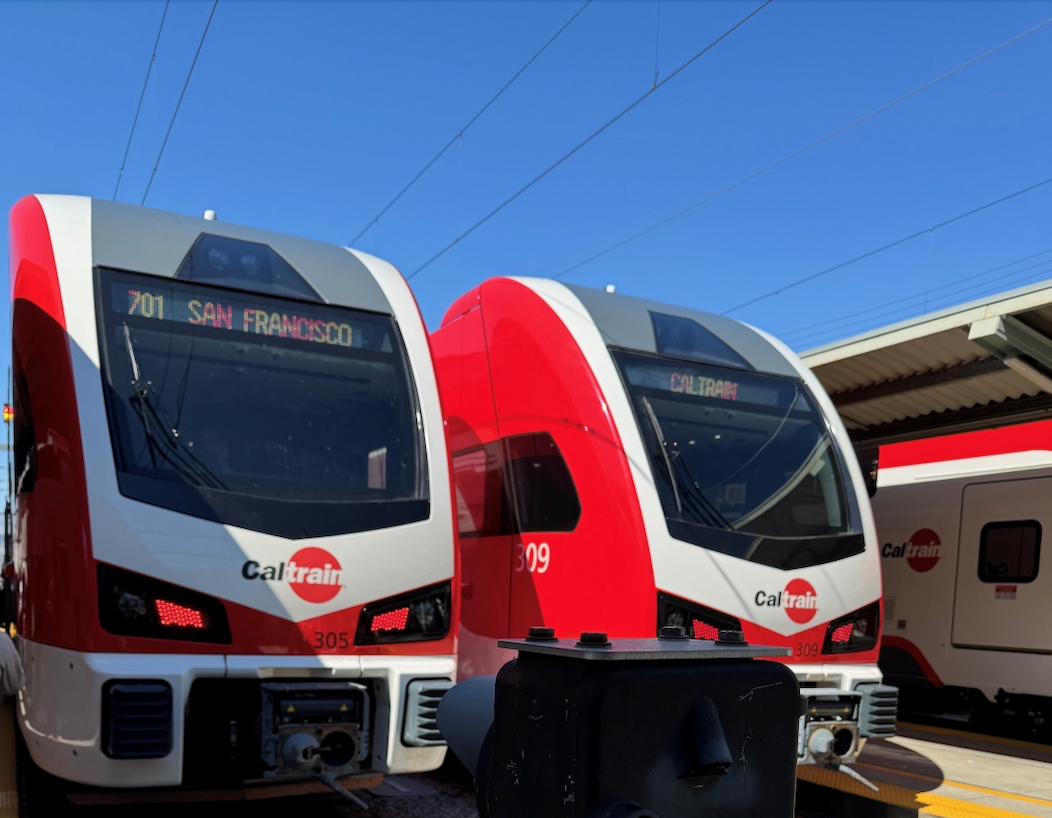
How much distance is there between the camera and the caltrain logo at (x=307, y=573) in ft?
14.5

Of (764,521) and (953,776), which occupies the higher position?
(764,521)

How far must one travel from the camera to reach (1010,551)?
10055 mm

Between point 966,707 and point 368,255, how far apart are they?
27.5ft

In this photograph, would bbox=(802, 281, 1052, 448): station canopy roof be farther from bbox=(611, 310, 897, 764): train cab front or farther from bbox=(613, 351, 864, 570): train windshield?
bbox=(613, 351, 864, 570): train windshield

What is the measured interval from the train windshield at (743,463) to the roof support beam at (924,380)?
4.25 meters

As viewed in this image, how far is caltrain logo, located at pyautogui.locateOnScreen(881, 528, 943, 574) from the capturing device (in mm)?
10890

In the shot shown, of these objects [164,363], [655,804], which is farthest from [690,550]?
[655,804]

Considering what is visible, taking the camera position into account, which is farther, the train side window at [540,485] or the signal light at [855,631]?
the train side window at [540,485]

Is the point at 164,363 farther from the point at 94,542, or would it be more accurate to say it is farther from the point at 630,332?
the point at 630,332

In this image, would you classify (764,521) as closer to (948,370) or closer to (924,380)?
(948,370)

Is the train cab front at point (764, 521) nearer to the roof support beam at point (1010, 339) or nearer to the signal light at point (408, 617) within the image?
the signal light at point (408, 617)

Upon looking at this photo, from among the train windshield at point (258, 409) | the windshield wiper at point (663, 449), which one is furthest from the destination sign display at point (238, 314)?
the windshield wiper at point (663, 449)

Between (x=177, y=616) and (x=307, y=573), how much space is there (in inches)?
22.2

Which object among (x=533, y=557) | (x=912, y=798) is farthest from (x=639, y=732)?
(x=912, y=798)
